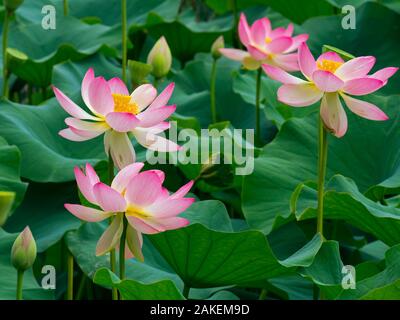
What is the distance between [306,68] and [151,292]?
363mm

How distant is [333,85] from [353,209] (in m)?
0.20

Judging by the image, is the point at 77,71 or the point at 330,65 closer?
the point at 330,65

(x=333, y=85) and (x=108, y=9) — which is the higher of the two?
(x=108, y=9)

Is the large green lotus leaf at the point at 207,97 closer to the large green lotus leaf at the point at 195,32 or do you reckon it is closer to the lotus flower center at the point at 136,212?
the large green lotus leaf at the point at 195,32

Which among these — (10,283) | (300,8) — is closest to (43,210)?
(10,283)

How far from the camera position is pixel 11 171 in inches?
57.7

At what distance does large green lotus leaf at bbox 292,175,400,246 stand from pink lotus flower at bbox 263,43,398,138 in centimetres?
12

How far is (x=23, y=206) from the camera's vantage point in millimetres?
1619

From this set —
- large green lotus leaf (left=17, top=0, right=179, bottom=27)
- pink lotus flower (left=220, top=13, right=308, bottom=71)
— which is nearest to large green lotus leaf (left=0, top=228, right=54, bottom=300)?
pink lotus flower (left=220, top=13, right=308, bottom=71)

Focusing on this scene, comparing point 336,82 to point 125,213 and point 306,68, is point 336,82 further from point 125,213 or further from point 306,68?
point 125,213

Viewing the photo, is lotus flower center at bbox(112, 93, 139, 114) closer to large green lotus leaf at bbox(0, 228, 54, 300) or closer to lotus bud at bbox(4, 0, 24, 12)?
large green lotus leaf at bbox(0, 228, 54, 300)

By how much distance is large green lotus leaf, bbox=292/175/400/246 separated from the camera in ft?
4.11

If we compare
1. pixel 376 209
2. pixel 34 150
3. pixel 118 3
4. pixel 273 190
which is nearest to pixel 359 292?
pixel 376 209

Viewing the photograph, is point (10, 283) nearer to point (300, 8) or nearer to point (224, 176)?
point (224, 176)
